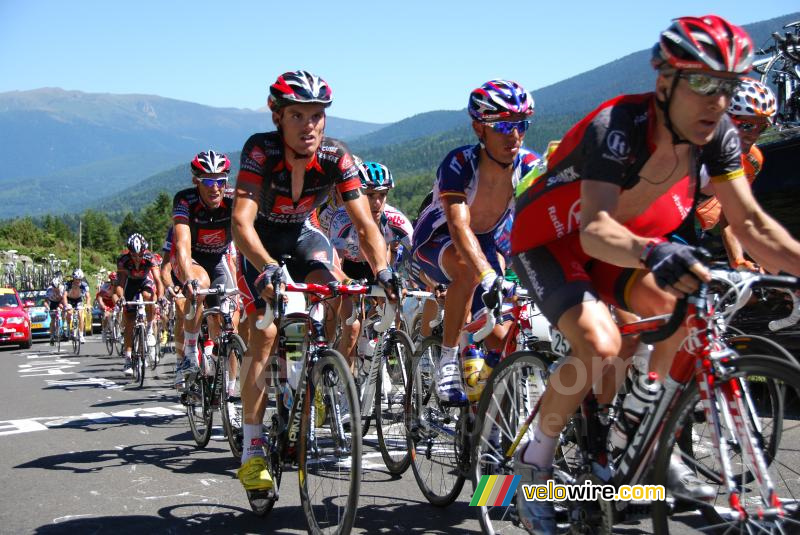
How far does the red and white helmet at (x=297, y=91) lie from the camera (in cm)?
479

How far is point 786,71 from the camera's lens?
12273mm

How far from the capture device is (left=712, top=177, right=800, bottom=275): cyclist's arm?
320 centimetres

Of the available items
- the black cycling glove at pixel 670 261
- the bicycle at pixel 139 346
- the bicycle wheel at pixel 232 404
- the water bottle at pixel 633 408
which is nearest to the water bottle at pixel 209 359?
the bicycle wheel at pixel 232 404

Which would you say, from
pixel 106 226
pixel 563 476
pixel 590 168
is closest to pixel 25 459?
pixel 563 476

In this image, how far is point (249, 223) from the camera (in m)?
4.77

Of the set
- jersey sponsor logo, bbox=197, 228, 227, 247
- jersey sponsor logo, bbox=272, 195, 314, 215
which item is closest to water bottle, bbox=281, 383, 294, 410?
jersey sponsor logo, bbox=272, 195, 314, 215

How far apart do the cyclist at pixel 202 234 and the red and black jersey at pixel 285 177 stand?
216cm

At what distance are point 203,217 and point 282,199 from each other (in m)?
3.50

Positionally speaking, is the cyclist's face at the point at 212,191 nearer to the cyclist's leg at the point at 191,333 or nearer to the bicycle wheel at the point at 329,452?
the cyclist's leg at the point at 191,333

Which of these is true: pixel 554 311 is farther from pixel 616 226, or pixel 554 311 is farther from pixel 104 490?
pixel 104 490

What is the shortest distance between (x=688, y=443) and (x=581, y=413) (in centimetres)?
53

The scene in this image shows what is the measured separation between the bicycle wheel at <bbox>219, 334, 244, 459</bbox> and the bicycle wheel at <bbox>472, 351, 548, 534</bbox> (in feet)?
7.85

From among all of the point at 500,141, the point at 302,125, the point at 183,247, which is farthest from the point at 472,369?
the point at 183,247

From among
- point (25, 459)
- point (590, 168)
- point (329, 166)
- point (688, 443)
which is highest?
point (329, 166)
